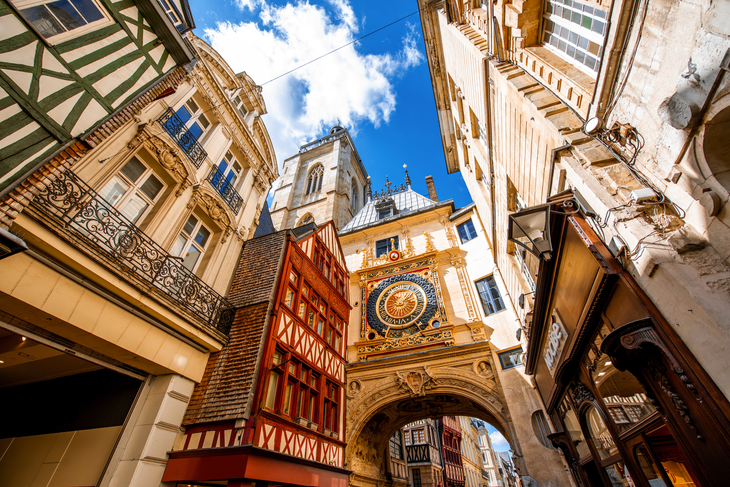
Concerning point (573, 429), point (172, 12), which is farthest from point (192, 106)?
point (573, 429)

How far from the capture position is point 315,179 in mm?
37344

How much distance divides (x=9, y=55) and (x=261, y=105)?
9300mm

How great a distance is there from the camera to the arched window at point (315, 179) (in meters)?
36.0

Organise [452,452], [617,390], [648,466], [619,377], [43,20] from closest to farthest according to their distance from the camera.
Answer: [648,466] < [619,377] < [617,390] < [43,20] < [452,452]

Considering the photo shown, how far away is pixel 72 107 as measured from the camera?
4.66 m

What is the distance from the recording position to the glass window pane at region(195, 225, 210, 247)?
28.0ft

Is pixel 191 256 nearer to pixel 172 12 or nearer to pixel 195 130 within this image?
pixel 195 130

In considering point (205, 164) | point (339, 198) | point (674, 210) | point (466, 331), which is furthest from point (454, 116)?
point (339, 198)

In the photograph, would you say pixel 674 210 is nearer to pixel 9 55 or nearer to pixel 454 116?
pixel 9 55

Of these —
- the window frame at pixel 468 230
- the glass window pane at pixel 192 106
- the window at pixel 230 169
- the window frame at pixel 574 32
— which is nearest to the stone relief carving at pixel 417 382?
the window frame at pixel 468 230

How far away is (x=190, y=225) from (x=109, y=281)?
11.1 ft

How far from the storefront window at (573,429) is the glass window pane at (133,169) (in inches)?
419

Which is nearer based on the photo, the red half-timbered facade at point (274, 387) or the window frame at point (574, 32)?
the window frame at point (574, 32)

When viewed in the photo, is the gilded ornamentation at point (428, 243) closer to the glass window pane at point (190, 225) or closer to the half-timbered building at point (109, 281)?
the half-timbered building at point (109, 281)
